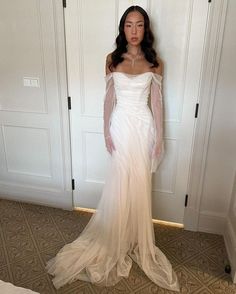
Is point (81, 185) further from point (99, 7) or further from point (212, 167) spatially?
point (99, 7)

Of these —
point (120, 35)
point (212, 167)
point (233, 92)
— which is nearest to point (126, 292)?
point (212, 167)

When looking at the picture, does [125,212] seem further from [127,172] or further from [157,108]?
[157,108]

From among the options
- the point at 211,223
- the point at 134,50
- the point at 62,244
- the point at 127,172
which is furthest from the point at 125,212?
the point at 134,50

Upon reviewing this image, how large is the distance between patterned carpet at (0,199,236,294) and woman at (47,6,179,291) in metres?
0.07

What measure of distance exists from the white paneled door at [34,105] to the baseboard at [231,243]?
137 cm

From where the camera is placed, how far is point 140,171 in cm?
187

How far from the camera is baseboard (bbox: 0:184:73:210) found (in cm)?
259

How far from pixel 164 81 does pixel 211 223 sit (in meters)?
1.21

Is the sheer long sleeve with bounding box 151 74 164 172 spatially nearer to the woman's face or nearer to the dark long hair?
the dark long hair

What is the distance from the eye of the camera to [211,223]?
7.52 ft

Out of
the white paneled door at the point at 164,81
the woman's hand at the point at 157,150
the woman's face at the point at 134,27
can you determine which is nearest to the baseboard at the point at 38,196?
the white paneled door at the point at 164,81

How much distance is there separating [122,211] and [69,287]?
578 mm

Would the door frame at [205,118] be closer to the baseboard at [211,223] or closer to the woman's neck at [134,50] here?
the baseboard at [211,223]

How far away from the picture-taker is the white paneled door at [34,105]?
7.02ft
